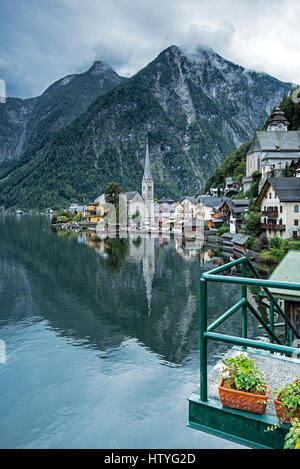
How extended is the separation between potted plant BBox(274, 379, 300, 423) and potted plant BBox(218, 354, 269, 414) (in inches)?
8.7

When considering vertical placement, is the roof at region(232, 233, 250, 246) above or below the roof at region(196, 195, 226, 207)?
below

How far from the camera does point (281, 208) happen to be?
1879 inches

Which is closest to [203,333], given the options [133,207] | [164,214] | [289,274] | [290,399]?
[290,399]

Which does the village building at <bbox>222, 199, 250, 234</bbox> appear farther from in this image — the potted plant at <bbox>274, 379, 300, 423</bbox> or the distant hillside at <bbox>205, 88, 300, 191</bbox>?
the potted plant at <bbox>274, 379, 300, 423</bbox>

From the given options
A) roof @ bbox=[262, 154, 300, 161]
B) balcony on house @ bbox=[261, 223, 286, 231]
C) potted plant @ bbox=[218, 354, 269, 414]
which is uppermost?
roof @ bbox=[262, 154, 300, 161]

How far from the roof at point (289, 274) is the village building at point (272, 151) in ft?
182

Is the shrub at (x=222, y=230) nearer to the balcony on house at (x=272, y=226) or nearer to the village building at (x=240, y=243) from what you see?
the village building at (x=240, y=243)

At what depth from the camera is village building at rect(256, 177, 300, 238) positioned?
46.9 m

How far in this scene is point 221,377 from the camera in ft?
17.0

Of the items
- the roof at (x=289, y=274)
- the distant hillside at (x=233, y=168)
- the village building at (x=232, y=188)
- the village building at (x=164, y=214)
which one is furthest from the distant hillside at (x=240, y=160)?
the roof at (x=289, y=274)

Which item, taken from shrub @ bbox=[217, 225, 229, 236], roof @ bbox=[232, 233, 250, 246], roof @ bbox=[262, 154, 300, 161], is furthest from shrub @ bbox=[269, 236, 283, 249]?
roof @ bbox=[262, 154, 300, 161]

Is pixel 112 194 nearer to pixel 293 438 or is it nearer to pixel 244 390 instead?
pixel 244 390

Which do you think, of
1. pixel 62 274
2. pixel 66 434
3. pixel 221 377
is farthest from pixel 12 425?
pixel 62 274
